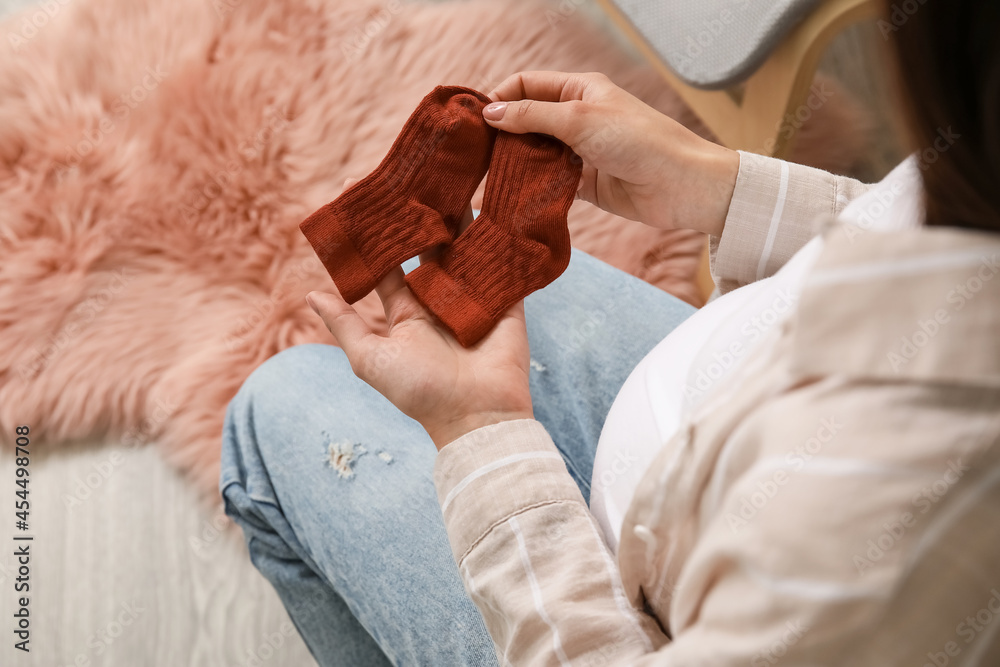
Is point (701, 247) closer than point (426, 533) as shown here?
No

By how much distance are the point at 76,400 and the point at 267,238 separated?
414mm

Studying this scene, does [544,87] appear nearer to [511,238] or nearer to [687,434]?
[511,238]

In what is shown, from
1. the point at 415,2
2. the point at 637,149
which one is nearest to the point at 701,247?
the point at 637,149

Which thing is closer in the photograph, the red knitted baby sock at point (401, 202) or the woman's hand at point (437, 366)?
the woman's hand at point (437, 366)

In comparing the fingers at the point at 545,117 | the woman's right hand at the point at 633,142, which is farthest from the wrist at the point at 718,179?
the fingers at the point at 545,117

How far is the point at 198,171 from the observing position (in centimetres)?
116

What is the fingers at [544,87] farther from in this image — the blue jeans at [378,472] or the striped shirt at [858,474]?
the striped shirt at [858,474]

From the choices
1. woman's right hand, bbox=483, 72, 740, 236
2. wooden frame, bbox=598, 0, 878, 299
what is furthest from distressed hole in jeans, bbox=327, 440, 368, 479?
wooden frame, bbox=598, 0, 878, 299

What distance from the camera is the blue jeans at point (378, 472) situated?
0.60 metres

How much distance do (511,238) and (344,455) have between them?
293 millimetres

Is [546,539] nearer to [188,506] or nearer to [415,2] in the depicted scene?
[188,506]

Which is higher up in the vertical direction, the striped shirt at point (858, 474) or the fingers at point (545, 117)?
the fingers at point (545, 117)

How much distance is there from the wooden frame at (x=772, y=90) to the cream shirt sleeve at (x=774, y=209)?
304mm

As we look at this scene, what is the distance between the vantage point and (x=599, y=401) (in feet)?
2.29
